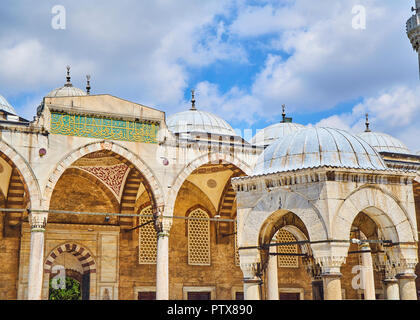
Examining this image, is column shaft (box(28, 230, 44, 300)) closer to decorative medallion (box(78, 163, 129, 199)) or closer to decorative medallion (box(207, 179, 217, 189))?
decorative medallion (box(78, 163, 129, 199))

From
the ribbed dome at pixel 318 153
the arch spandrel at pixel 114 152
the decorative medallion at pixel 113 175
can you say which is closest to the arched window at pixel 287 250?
the decorative medallion at pixel 113 175

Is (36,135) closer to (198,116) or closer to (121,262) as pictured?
(121,262)

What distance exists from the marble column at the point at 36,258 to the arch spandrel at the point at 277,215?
706cm

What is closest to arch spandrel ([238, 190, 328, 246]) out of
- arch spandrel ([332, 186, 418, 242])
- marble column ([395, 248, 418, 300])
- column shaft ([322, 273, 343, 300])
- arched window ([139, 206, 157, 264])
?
arch spandrel ([332, 186, 418, 242])

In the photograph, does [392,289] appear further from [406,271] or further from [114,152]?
[114,152]

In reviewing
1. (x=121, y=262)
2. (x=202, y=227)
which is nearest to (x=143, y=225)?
(x=121, y=262)

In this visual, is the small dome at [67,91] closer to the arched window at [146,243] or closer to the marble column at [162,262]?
the arched window at [146,243]

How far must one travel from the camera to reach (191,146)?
46.5 feet

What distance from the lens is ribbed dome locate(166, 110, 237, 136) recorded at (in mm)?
18828

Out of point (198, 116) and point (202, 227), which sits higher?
point (198, 116)

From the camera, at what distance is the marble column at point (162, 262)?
43.1 feet

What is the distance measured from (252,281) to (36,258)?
23.6 feet

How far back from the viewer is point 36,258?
466 inches

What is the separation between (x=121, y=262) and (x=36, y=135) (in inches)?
192
